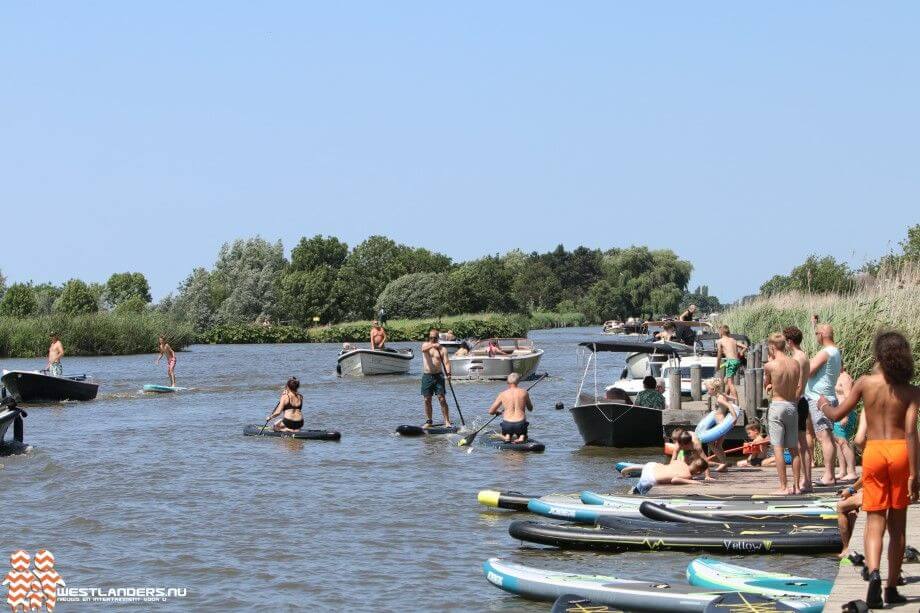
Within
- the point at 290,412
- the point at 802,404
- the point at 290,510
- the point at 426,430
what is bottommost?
the point at 290,510

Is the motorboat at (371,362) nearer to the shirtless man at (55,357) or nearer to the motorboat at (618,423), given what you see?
the shirtless man at (55,357)

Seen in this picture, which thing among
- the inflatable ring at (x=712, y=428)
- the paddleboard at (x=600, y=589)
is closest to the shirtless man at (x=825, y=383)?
the inflatable ring at (x=712, y=428)

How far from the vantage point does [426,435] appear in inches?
935

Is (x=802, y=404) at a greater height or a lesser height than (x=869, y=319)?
lesser

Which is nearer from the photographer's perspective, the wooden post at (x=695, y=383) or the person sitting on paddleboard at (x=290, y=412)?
the wooden post at (x=695, y=383)

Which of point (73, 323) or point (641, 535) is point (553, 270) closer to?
point (73, 323)

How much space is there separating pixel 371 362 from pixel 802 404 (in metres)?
33.8

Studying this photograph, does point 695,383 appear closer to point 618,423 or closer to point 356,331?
point 618,423

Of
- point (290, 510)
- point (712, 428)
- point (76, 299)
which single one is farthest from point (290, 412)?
point (76, 299)

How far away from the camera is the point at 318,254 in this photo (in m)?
124

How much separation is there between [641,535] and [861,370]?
6.65 meters

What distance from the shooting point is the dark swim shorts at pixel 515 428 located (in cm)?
2080

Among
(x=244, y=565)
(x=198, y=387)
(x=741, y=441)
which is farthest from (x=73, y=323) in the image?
(x=244, y=565)

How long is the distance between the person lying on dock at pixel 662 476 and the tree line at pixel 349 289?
8625 centimetres
